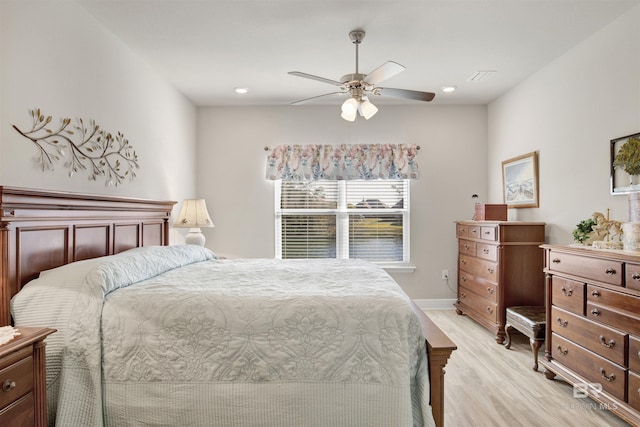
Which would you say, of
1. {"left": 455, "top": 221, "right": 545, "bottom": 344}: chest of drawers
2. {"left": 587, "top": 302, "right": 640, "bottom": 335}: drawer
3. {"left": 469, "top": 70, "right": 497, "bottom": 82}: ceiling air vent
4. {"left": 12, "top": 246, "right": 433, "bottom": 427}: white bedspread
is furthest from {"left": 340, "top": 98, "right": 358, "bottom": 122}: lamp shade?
{"left": 587, "top": 302, "right": 640, "bottom": 335}: drawer

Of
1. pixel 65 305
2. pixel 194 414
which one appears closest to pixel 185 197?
pixel 65 305

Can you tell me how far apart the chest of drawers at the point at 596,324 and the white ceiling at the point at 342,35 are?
1.65 meters

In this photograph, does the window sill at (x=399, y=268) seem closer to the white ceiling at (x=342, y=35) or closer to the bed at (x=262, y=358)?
the white ceiling at (x=342, y=35)

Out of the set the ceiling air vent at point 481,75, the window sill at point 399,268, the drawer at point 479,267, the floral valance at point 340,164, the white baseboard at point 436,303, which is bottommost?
the white baseboard at point 436,303

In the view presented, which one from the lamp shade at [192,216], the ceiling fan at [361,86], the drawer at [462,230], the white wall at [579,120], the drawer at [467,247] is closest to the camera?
the ceiling fan at [361,86]

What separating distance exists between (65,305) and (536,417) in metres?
2.65

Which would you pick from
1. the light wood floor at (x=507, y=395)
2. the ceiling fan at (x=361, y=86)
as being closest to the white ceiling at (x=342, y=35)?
the ceiling fan at (x=361, y=86)

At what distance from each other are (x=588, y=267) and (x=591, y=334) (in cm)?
41

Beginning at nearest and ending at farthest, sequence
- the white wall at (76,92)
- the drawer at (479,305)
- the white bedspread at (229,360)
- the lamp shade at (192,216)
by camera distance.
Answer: the white bedspread at (229,360) < the white wall at (76,92) < the drawer at (479,305) < the lamp shade at (192,216)

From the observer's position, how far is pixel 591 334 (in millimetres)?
2307

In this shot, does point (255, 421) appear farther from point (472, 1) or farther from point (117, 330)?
point (472, 1)

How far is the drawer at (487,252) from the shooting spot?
11.8 ft

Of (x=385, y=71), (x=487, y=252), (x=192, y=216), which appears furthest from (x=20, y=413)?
(x=487, y=252)

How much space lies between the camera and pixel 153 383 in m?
1.73
